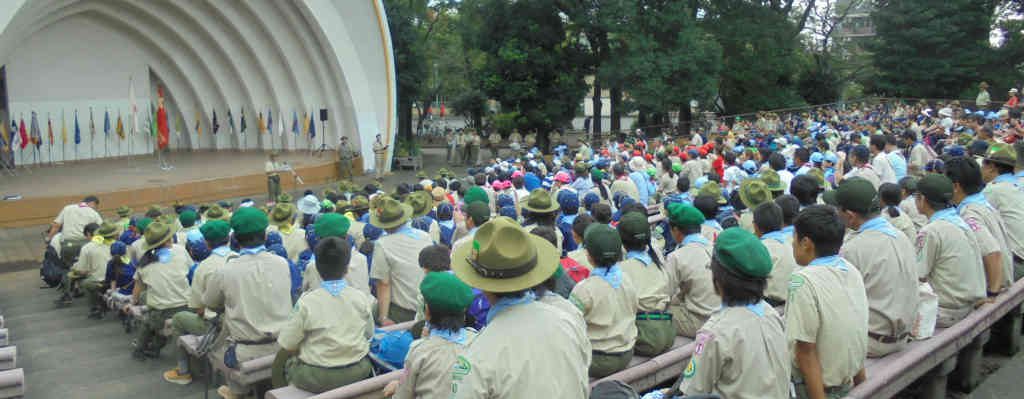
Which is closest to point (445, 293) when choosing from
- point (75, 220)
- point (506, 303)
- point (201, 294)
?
point (506, 303)

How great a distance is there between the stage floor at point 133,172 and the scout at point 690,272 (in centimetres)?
1681

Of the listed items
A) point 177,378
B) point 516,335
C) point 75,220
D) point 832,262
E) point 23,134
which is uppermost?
point 23,134

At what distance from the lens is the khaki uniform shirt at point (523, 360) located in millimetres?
2770

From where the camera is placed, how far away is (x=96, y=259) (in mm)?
9227

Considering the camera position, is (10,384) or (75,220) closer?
(10,384)

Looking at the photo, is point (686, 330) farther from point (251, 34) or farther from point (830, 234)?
point (251, 34)

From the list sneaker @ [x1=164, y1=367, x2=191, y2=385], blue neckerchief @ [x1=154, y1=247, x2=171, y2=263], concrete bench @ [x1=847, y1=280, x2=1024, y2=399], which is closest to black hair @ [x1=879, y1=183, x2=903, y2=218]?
Answer: concrete bench @ [x1=847, y1=280, x2=1024, y2=399]

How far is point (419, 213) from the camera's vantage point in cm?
788

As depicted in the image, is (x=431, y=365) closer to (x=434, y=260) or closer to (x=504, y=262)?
(x=504, y=262)

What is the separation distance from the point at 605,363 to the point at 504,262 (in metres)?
1.98

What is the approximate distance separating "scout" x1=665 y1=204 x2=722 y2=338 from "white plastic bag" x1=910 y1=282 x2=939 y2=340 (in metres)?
1.27

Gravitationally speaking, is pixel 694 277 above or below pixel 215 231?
below

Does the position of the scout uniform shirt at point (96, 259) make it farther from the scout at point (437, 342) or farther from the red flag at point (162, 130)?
the red flag at point (162, 130)

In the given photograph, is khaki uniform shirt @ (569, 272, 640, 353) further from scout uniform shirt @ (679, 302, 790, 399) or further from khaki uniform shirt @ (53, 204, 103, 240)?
khaki uniform shirt @ (53, 204, 103, 240)
